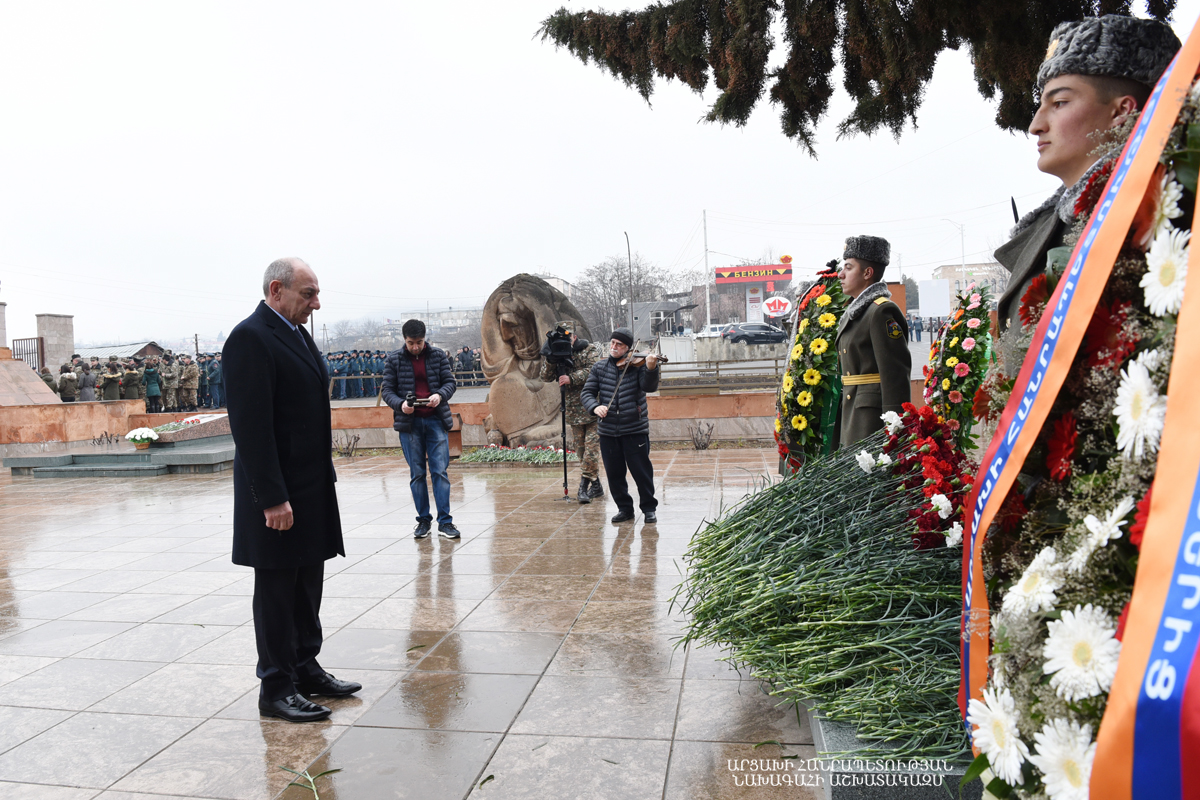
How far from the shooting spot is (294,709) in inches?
136

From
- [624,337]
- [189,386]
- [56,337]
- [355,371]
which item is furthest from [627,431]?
[56,337]

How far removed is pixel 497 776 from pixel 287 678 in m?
1.19

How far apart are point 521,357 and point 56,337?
20800 mm

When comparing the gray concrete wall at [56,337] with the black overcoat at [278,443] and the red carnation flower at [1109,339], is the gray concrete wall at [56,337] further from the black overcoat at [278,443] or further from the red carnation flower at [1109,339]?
the red carnation flower at [1109,339]

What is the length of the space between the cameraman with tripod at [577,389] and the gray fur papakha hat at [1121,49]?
7024 mm

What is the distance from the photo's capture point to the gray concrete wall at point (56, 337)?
25.5m

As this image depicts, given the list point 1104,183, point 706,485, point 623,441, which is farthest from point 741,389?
point 1104,183

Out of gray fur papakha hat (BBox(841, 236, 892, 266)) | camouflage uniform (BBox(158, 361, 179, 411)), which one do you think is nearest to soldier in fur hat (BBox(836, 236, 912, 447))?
gray fur papakha hat (BBox(841, 236, 892, 266))

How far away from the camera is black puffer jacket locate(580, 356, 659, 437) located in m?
7.44

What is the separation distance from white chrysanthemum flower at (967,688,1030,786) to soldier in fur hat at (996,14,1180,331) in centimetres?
82

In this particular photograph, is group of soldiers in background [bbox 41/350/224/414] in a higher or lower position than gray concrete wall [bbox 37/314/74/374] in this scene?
lower

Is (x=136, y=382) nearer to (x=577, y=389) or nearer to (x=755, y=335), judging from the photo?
(x=577, y=389)

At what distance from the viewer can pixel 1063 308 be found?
144 centimetres

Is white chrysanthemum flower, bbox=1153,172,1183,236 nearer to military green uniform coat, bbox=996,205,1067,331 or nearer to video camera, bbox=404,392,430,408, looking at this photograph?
military green uniform coat, bbox=996,205,1067,331
